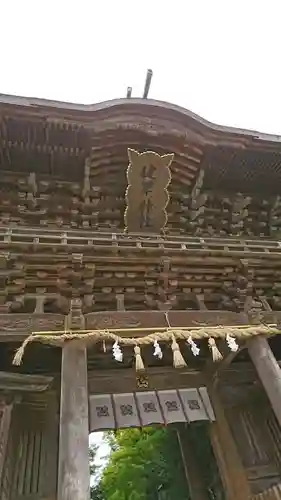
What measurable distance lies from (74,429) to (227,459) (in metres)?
3.27

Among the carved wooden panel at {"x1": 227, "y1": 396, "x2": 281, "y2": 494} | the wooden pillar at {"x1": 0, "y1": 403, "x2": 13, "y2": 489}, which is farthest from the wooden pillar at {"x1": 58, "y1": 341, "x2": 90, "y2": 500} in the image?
→ the carved wooden panel at {"x1": 227, "y1": 396, "x2": 281, "y2": 494}

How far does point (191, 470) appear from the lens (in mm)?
7723

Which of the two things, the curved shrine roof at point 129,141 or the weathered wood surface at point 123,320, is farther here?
the curved shrine roof at point 129,141

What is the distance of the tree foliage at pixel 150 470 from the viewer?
8962 mm

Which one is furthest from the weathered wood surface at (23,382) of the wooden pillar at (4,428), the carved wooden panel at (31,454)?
the carved wooden panel at (31,454)

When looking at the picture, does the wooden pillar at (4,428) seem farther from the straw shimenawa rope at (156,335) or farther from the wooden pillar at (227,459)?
the wooden pillar at (227,459)

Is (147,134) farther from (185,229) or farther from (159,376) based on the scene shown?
(159,376)

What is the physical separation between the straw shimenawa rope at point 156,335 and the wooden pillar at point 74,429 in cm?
14

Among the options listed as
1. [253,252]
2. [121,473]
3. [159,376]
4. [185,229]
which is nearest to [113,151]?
[185,229]

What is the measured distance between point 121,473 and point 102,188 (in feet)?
27.4

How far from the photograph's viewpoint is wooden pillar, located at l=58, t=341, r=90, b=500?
3.77 metres

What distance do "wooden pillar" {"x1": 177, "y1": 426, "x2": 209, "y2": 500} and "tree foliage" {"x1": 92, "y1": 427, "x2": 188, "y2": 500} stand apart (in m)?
1.01

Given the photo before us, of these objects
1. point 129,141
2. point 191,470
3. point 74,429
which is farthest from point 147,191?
point 191,470

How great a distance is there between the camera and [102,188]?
790 cm
